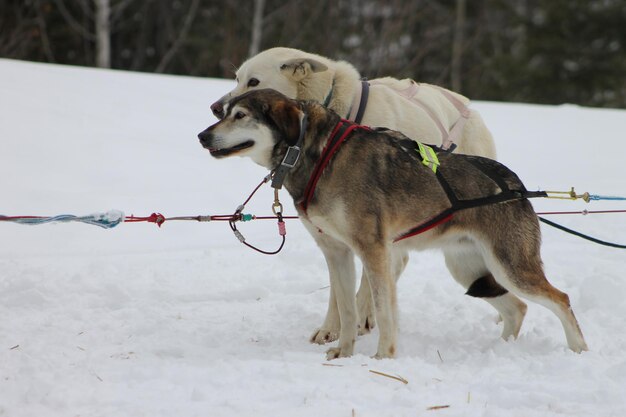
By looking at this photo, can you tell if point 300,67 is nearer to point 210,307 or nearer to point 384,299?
point 384,299

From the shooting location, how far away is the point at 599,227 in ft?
25.2

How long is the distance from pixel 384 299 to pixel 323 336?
778 mm

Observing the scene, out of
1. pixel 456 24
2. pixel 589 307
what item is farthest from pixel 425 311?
pixel 456 24

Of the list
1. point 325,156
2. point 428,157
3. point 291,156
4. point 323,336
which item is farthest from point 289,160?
point 323,336

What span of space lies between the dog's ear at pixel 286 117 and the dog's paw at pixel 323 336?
142cm

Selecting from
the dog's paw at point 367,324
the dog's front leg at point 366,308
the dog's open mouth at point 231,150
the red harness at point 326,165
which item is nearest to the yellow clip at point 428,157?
the red harness at point 326,165

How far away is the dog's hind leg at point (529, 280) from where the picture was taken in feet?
14.2

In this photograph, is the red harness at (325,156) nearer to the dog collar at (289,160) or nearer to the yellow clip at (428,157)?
the dog collar at (289,160)

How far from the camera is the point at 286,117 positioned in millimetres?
4121

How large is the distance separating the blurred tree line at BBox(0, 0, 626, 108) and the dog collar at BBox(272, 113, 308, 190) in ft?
59.8

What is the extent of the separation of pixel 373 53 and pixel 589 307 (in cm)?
2040

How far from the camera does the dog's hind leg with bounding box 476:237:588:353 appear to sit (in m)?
4.32

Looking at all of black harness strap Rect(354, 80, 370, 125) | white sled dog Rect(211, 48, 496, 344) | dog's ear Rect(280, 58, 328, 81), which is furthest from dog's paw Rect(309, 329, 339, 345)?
dog's ear Rect(280, 58, 328, 81)

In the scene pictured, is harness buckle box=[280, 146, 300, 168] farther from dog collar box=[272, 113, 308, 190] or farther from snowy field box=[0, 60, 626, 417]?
snowy field box=[0, 60, 626, 417]
